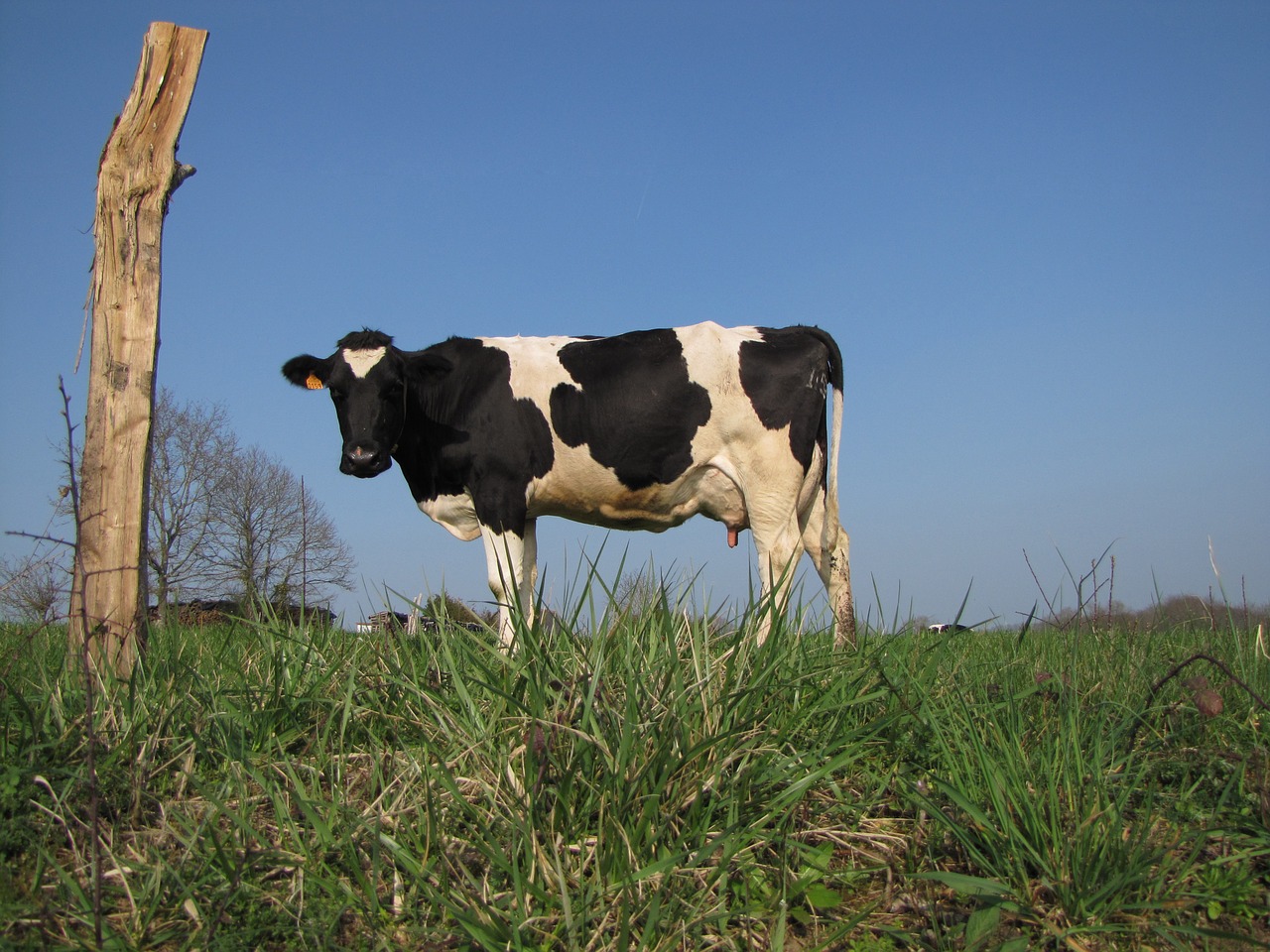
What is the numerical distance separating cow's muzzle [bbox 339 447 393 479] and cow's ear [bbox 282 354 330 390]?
1125mm

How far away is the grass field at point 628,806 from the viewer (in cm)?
294

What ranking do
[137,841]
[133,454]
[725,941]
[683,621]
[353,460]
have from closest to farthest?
[725,941], [137,841], [683,621], [133,454], [353,460]

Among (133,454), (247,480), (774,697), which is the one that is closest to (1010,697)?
(774,697)

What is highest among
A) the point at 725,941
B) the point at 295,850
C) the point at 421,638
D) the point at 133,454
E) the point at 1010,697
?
the point at 133,454

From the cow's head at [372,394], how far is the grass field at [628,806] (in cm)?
372

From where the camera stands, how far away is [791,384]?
807 centimetres

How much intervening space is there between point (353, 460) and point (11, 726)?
4.26 meters

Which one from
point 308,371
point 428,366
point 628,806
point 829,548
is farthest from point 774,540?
point 628,806

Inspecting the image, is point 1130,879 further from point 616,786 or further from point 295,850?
point 295,850

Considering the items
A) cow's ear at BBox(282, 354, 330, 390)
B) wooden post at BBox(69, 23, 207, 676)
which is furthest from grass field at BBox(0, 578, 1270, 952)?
cow's ear at BBox(282, 354, 330, 390)

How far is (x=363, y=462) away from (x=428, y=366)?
977mm

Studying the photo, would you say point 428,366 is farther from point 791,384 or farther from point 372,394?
point 791,384

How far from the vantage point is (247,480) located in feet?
76.5

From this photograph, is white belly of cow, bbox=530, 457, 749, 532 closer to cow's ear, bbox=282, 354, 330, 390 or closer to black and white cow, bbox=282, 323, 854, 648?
black and white cow, bbox=282, 323, 854, 648
